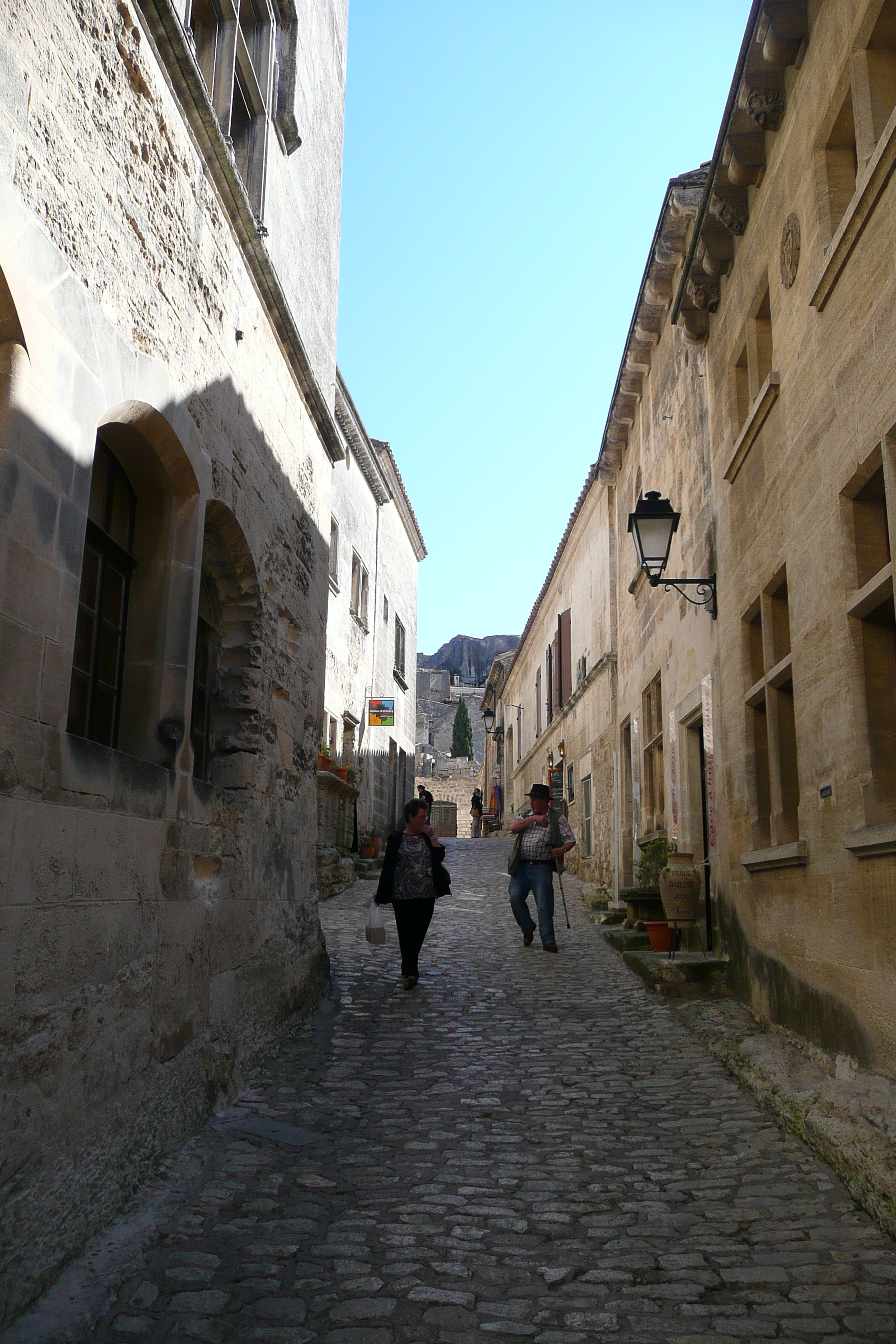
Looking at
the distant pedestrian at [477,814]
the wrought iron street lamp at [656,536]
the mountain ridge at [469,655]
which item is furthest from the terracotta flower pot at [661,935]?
the mountain ridge at [469,655]

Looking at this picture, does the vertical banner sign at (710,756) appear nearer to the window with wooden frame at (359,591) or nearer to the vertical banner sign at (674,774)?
the vertical banner sign at (674,774)

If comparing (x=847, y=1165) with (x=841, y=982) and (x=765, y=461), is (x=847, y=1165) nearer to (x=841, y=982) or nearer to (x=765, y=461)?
(x=841, y=982)

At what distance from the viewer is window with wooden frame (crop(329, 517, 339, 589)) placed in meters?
17.4

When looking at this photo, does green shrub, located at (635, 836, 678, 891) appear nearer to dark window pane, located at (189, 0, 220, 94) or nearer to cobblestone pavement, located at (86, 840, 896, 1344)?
cobblestone pavement, located at (86, 840, 896, 1344)

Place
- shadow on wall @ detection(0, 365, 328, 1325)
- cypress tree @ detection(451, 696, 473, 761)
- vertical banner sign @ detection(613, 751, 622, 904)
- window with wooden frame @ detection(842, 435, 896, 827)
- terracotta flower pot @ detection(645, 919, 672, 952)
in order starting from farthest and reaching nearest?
cypress tree @ detection(451, 696, 473, 761), vertical banner sign @ detection(613, 751, 622, 904), terracotta flower pot @ detection(645, 919, 672, 952), window with wooden frame @ detection(842, 435, 896, 827), shadow on wall @ detection(0, 365, 328, 1325)

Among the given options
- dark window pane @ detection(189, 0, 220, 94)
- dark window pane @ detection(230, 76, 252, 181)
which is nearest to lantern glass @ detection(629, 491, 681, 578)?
dark window pane @ detection(230, 76, 252, 181)

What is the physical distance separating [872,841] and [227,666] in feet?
12.3

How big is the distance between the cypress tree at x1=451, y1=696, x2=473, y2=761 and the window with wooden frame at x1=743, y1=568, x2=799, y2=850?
2430 inches

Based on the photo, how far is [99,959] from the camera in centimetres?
394

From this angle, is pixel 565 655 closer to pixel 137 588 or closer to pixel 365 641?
pixel 365 641

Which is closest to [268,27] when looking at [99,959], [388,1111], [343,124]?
[343,124]

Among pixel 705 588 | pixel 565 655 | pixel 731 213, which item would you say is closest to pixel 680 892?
pixel 705 588

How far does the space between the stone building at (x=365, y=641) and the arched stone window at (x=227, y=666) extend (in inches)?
289

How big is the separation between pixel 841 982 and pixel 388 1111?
2.32 meters
